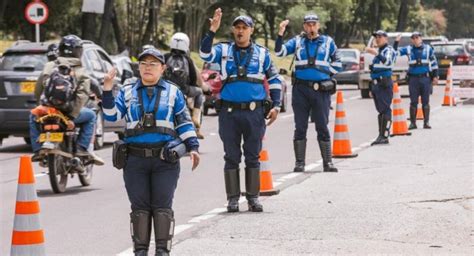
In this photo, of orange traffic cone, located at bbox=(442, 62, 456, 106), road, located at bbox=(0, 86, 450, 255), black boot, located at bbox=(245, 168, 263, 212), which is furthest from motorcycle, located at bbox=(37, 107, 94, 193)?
orange traffic cone, located at bbox=(442, 62, 456, 106)

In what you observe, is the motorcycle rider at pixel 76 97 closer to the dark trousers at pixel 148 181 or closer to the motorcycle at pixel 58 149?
the motorcycle at pixel 58 149

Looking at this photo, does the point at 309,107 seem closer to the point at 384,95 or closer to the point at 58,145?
the point at 58,145

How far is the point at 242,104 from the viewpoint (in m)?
12.2

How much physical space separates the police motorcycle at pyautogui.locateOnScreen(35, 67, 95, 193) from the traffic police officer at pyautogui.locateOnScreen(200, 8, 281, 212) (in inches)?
98.4

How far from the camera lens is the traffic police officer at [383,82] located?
68.7 ft

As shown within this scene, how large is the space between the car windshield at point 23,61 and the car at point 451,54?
27416 millimetres

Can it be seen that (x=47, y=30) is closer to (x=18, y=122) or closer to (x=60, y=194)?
(x=18, y=122)

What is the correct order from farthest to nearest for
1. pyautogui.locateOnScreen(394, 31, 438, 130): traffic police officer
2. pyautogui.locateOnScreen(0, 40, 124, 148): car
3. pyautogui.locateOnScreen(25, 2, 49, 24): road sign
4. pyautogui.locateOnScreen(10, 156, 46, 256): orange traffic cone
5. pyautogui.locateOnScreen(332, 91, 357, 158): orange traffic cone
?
pyautogui.locateOnScreen(25, 2, 49, 24): road sign → pyautogui.locateOnScreen(394, 31, 438, 130): traffic police officer → pyautogui.locateOnScreen(0, 40, 124, 148): car → pyautogui.locateOnScreen(332, 91, 357, 158): orange traffic cone → pyautogui.locateOnScreen(10, 156, 46, 256): orange traffic cone

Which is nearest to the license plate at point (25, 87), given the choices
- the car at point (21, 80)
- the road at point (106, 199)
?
the car at point (21, 80)

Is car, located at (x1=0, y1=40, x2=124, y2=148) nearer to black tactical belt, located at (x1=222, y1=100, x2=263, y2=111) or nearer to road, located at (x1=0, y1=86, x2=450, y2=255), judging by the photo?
road, located at (x1=0, y1=86, x2=450, y2=255)

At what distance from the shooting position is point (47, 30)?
171 ft

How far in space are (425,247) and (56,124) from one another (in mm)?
5583

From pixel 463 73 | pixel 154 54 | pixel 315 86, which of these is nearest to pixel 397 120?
pixel 315 86

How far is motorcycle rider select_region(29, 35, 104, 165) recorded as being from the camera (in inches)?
564
